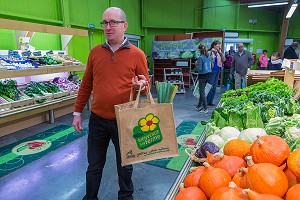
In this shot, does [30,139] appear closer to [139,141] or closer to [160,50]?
[139,141]

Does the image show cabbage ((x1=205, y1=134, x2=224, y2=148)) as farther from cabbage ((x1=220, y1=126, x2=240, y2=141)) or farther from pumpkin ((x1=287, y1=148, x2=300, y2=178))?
pumpkin ((x1=287, y1=148, x2=300, y2=178))


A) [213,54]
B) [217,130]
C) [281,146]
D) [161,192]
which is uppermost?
[213,54]

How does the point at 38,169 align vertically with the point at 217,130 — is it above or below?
below

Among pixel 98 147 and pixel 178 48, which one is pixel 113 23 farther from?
pixel 178 48

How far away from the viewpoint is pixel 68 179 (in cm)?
290

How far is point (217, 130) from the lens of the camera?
177 centimetres

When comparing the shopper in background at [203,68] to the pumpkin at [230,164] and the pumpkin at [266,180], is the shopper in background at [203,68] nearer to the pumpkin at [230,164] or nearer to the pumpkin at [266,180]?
the pumpkin at [230,164]

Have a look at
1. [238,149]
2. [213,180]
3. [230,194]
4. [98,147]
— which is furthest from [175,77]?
[230,194]

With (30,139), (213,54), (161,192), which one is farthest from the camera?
(213,54)

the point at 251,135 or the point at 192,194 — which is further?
the point at 251,135

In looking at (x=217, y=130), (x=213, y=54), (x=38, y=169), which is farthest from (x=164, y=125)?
(x=213, y=54)

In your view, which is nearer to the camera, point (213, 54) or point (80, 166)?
point (80, 166)

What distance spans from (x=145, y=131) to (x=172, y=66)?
9.43m

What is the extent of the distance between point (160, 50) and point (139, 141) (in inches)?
362
